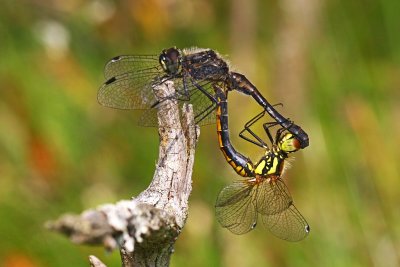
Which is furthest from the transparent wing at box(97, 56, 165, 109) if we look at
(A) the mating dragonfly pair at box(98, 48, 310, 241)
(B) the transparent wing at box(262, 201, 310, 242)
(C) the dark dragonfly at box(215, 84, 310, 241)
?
(B) the transparent wing at box(262, 201, 310, 242)

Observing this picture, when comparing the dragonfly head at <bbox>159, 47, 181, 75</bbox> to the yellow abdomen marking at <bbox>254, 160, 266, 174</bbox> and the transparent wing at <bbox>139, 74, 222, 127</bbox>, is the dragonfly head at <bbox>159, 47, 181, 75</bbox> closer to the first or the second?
the transparent wing at <bbox>139, 74, 222, 127</bbox>

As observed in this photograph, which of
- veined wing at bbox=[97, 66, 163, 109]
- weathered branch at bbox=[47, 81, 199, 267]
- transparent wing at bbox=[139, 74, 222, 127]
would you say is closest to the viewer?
weathered branch at bbox=[47, 81, 199, 267]

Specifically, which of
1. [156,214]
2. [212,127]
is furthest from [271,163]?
[212,127]

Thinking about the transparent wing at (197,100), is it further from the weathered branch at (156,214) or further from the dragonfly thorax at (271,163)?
the weathered branch at (156,214)

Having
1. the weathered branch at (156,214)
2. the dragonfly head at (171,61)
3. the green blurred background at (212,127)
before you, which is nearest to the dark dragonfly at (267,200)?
the dragonfly head at (171,61)

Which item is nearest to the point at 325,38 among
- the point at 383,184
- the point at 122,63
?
the point at 383,184

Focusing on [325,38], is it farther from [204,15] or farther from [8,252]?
[8,252]
